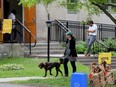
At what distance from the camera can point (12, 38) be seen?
24.3 metres

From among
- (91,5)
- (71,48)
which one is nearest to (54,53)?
(71,48)

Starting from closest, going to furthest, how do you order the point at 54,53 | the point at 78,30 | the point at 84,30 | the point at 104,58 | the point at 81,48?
the point at 104,58
the point at 54,53
the point at 81,48
the point at 84,30
the point at 78,30

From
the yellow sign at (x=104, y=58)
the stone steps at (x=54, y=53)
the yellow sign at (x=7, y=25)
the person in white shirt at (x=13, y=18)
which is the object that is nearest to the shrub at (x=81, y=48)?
the stone steps at (x=54, y=53)

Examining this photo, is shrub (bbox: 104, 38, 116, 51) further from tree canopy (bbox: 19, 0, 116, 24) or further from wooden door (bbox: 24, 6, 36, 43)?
tree canopy (bbox: 19, 0, 116, 24)

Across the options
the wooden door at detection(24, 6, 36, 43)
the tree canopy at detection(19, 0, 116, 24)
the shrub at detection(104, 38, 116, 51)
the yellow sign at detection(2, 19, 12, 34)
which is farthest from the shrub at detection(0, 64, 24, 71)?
the shrub at detection(104, 38, 116, 51)

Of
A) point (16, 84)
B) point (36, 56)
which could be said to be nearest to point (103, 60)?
point (16, 84)

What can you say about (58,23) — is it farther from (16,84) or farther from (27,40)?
(16,84)

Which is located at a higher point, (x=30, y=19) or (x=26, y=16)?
(x=26, y=16)

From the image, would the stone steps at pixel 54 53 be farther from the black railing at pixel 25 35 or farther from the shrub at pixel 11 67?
the shrub at pixel 11 67

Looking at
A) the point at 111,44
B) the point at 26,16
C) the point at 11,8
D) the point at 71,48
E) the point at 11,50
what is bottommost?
the point at 11,50

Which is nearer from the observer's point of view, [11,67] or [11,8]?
[11,67]

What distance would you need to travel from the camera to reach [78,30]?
91.0 ft

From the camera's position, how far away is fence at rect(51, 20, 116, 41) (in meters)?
26.3

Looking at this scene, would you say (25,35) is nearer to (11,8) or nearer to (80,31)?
(11,8)
